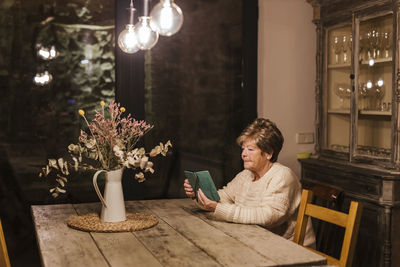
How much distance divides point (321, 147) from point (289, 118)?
1.15 feet

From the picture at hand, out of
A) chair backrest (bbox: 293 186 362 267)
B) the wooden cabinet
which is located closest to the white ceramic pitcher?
chair backrest (bbox: 293 186 362 267)

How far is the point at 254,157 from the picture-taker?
2.69 m

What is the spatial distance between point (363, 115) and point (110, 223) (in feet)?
6.46

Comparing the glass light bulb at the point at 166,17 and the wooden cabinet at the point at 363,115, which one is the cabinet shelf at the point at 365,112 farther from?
the glass light bulb at the point at 166,17

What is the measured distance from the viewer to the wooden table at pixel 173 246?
6.05 ft

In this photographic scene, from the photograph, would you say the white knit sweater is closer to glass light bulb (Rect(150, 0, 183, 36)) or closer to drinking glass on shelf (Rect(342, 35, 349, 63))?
glass light bulb (Rect(150, 0, 183, 36))

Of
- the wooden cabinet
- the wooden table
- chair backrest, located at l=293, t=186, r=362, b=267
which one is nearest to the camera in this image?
the wooden table

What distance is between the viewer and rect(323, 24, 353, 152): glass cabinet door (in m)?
3.60

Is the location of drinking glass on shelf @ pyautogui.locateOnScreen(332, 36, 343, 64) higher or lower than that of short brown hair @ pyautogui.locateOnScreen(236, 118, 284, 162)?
higher

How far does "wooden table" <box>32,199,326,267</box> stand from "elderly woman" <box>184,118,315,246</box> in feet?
0.25

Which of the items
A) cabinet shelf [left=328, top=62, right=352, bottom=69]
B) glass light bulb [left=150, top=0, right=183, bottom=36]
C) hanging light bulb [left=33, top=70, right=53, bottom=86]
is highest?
glass light bulb [left=150, top=0, right=183, bottom=36]

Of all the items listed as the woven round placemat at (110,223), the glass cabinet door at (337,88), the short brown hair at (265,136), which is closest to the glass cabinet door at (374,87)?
the glass cabinet door at (337,88)

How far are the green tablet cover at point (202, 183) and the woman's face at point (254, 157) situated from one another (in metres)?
0.23

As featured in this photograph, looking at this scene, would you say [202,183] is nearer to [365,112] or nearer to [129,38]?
[129,38]
